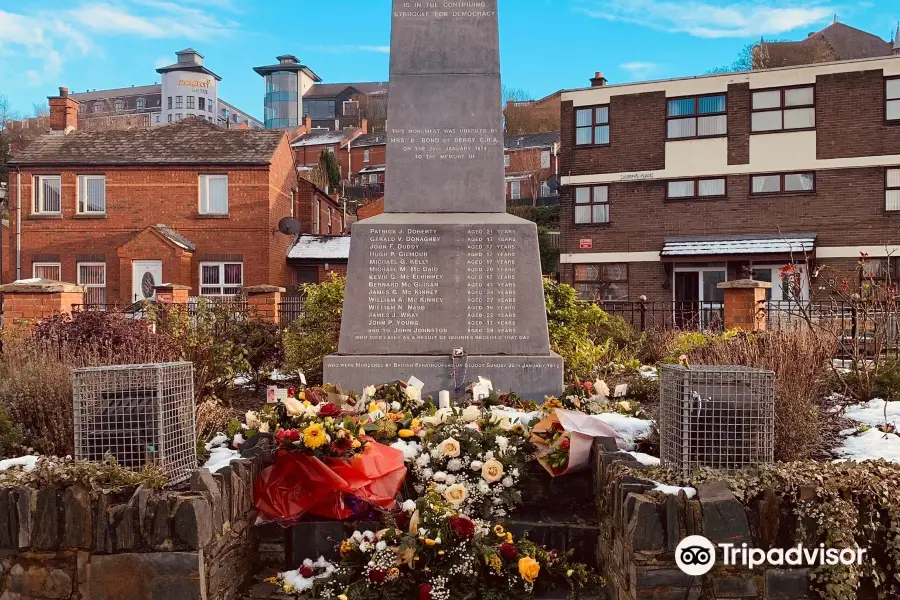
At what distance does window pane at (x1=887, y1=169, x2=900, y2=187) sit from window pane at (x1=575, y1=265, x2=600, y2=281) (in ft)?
31.7

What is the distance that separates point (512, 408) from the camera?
21.5ft

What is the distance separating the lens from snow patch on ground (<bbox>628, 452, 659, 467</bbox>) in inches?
187

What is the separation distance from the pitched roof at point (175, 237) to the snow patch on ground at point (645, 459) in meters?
24.7

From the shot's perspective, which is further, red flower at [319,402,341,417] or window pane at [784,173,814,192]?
window pane at [784,173,814,192]

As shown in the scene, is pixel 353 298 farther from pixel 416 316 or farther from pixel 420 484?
pixel 420 484

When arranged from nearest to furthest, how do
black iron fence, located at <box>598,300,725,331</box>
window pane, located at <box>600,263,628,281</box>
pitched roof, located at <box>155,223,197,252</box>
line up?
1. black iron fence, located at <box>598,300,725,331</box>
2. window pane, located at <box>600,263,628,281</box>
3. pitched roof, located at <box>155,223,197,252</box>

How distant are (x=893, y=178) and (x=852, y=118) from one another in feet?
7.60

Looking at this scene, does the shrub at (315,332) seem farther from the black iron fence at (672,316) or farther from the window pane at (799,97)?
the window pane at (799,97)

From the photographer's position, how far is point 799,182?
24875 millimetres

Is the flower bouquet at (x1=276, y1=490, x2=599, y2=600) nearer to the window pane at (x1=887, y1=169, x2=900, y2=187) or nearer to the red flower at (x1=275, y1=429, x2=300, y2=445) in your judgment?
the red flower at (x1=275, y1=429, x2=300, y2=445)

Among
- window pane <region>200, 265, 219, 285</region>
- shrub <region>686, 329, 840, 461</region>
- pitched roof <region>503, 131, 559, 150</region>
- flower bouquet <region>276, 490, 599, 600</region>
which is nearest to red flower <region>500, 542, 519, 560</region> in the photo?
flower bouquet <region>276, 490, 599, 600</region>

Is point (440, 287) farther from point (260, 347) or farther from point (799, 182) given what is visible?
point (799, 182)

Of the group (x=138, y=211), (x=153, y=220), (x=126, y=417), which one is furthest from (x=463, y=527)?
(x=138, y=211)

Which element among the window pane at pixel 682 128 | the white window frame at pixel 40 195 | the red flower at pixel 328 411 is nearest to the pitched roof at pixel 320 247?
the white window frame at pixel 40 195
